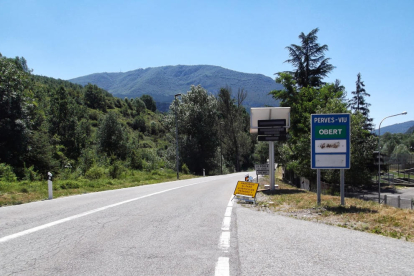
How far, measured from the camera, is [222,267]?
4.24 metres

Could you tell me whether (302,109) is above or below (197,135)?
above

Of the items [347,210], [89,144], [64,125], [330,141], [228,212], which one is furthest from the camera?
[89,144]

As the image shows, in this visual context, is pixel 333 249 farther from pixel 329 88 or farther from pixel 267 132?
pixel 329 88

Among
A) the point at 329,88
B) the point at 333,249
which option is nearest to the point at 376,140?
the point at 329,88

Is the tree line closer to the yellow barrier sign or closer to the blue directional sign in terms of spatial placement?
the yellow barrier sign

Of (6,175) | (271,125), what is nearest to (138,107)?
(6,175)

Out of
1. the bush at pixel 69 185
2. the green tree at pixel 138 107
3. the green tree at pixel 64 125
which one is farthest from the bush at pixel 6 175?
the green tree at pixel 138 107

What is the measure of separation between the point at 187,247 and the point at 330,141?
21.5 ft

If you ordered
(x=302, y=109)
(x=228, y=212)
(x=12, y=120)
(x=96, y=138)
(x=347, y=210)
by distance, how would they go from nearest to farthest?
(x=347, y=210), (x=228, y=212), (x=12, y=120), (x=302, y=109), (x=96, y=138)

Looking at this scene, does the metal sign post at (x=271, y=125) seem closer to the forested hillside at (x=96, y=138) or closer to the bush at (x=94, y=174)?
the bush at (x=94, y=174)

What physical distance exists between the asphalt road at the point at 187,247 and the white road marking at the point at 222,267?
1 cm

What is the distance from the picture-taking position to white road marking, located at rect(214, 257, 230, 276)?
13.1ft

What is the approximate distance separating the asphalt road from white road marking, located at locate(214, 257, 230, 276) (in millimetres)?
13

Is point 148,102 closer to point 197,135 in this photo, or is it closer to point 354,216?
point 197,135
